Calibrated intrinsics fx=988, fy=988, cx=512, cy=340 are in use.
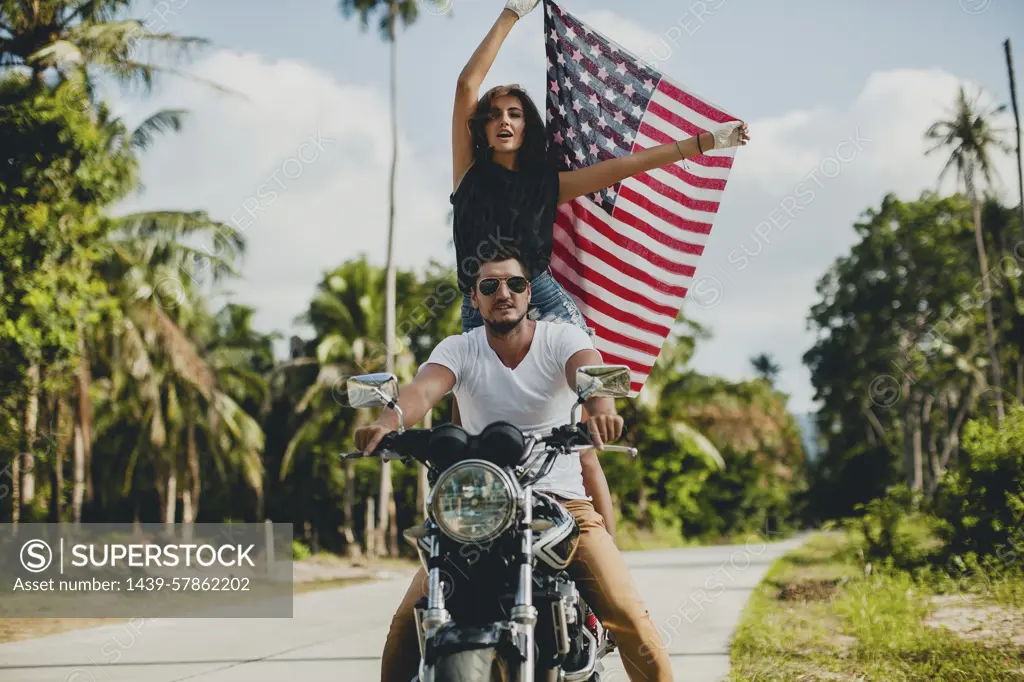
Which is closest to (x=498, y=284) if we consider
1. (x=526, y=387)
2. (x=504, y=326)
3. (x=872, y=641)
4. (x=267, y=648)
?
(x=504, y=326)

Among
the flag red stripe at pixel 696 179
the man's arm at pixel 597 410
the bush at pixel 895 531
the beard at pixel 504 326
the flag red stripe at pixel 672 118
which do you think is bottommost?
the bush at pixel 895 531

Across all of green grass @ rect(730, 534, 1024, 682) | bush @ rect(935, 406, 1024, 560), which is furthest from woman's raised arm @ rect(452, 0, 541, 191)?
bush @ rect(935, 406, 1024, 560)

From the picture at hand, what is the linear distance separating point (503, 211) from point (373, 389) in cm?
135

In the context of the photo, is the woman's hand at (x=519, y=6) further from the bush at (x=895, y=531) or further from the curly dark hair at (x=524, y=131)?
the bush at (x=895, y=531)

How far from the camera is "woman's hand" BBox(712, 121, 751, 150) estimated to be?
3766mm

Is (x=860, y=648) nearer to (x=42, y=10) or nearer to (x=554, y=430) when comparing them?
(x=554, y=430)

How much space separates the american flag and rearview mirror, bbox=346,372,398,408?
8.08 ft

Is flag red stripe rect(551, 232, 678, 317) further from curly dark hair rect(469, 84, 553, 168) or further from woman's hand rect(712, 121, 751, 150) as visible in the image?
woman's hand rect(712, 121, 751, 150)

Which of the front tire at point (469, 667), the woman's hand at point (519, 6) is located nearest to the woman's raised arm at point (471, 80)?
the woman's hand at point (519, 6)

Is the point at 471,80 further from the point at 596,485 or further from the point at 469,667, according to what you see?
the point at 469,667

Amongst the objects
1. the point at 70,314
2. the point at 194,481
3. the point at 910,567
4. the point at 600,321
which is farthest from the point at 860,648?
the point at 194,481

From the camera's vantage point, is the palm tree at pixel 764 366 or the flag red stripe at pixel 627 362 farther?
the palm tree at pixel 764 366

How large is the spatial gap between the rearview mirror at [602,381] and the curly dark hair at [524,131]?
1.55 m

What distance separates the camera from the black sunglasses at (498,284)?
124 inches
